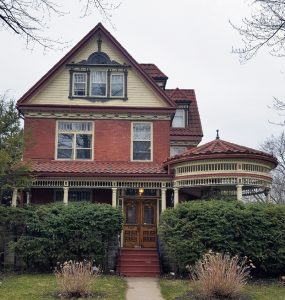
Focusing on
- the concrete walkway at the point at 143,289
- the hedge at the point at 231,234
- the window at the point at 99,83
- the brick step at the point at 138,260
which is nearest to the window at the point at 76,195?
the brick step at the point at 138,260

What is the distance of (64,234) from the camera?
1716 centimetres

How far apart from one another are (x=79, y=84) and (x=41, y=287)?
1172cm

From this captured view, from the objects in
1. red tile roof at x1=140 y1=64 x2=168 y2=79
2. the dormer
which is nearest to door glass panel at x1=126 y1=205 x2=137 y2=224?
the dormer

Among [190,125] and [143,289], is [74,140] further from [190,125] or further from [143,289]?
[143,289]

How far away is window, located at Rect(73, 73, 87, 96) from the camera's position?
2345 cm

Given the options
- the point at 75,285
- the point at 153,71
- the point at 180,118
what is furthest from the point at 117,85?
the point at 75,285

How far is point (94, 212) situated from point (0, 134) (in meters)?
4.83

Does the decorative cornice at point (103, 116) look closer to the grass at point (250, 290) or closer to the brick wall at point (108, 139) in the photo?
the brick wall at point (108, 139)

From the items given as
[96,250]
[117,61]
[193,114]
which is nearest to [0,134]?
[96,250]

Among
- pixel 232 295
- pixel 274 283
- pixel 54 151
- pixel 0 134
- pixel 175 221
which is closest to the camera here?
pixel 232 295

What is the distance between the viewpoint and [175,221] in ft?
54.1

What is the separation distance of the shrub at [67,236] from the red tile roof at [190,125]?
10688 mm

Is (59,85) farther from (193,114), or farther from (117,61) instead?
(193,114)

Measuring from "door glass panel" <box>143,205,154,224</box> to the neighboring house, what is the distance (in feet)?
0.15
